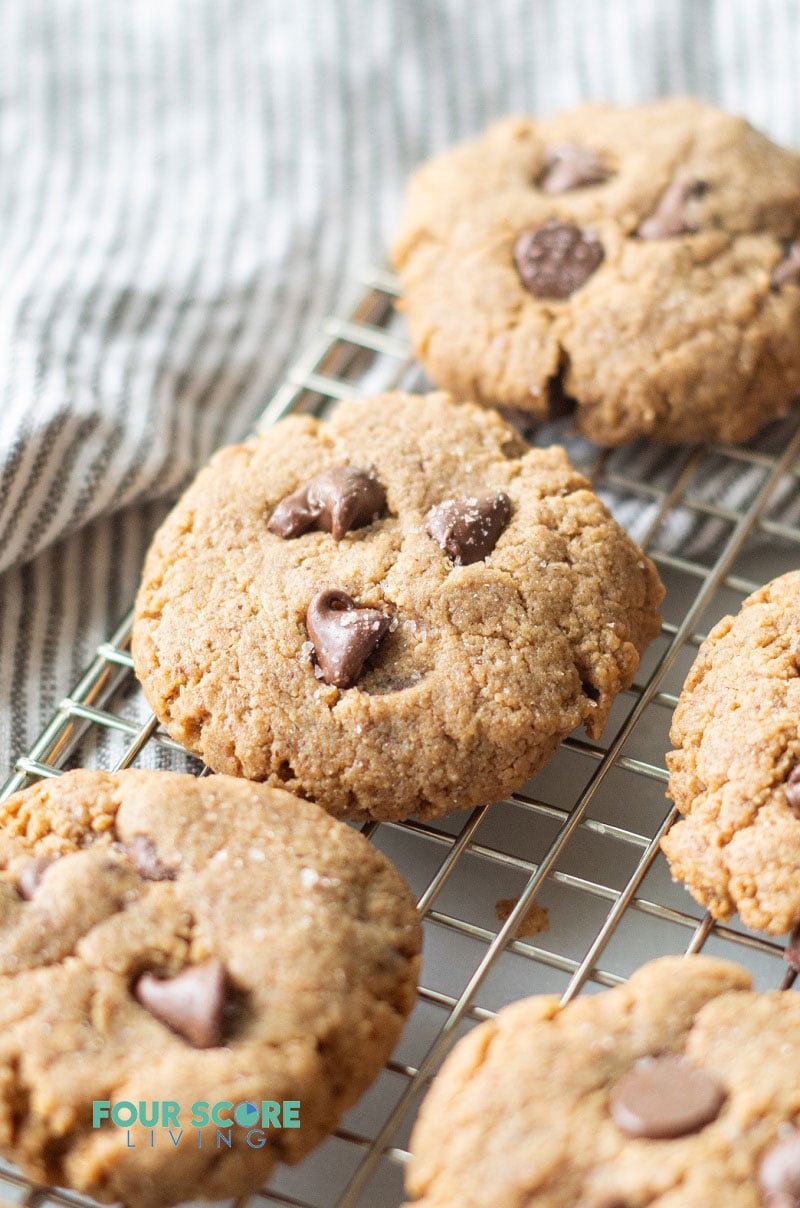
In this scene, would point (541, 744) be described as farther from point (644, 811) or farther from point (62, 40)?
Result: point (62, 40)

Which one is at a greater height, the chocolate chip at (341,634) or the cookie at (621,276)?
the cookie at (621,276)

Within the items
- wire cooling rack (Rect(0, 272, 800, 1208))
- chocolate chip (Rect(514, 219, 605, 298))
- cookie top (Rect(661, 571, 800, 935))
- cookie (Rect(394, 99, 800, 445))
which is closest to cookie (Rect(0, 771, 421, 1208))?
wire cooling rack (Rect(0, 272, 800, 1208))

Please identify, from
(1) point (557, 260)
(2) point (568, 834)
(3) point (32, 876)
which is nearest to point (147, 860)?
(3) point (32, 876)

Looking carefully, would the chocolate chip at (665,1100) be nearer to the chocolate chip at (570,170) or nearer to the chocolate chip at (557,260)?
the chocolate chip at (557,260)

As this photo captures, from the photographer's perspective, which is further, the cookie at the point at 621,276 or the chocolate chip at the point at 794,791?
the cookie at the point at 621,276

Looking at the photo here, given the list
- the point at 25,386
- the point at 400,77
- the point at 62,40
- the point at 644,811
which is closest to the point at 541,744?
the point at 644,811

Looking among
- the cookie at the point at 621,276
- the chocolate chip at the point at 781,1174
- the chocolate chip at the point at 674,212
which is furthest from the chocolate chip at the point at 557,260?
the chocolate chip at the point at 781,1174

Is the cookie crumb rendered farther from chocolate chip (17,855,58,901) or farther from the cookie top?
chocolate chip (17,855,58,901)
